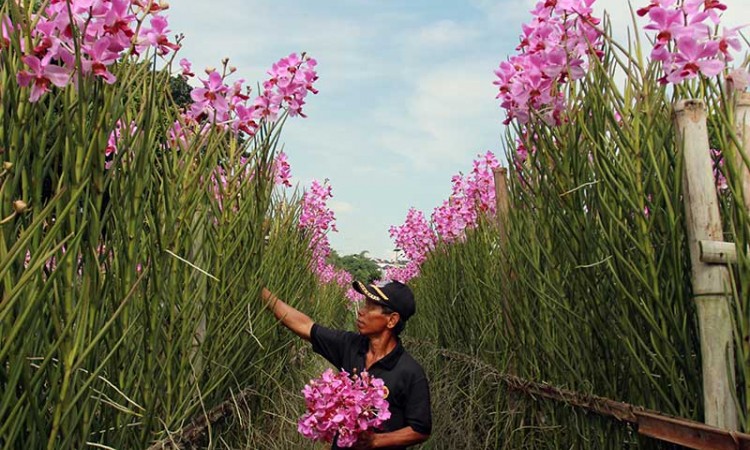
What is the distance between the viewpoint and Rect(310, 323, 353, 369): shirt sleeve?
3014 mm

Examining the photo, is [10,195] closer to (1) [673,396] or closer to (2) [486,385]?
(1) [673,396]

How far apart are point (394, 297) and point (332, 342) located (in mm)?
365

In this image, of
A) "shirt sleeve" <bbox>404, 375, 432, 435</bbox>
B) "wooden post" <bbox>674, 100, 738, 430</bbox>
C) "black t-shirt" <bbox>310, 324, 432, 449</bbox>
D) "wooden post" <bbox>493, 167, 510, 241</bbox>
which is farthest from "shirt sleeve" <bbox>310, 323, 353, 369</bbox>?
"wooden post" <bbox>674, 100, 738, 430</bbox>

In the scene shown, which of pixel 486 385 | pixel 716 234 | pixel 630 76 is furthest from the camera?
pixel 486 385

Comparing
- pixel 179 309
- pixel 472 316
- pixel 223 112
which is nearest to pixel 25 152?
pixel 179 309

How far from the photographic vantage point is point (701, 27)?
1.74 metres

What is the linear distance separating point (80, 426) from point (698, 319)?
1.48 meters

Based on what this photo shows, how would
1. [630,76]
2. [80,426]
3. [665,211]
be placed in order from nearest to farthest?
[80,426], [665,211], [630,76]

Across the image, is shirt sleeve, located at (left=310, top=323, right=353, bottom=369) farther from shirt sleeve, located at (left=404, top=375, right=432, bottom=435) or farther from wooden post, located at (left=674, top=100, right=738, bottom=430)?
wooden post, located at (left=674, top=100, right=738, bottom=430)

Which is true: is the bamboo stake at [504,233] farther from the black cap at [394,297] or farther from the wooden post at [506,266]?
the black cap at [394,297]

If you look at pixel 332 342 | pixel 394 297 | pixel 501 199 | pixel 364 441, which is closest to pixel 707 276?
pixel 364 441

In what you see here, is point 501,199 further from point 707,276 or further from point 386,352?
point 707,276

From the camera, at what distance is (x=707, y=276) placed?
5.63ft

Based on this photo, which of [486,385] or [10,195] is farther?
[486,385]
